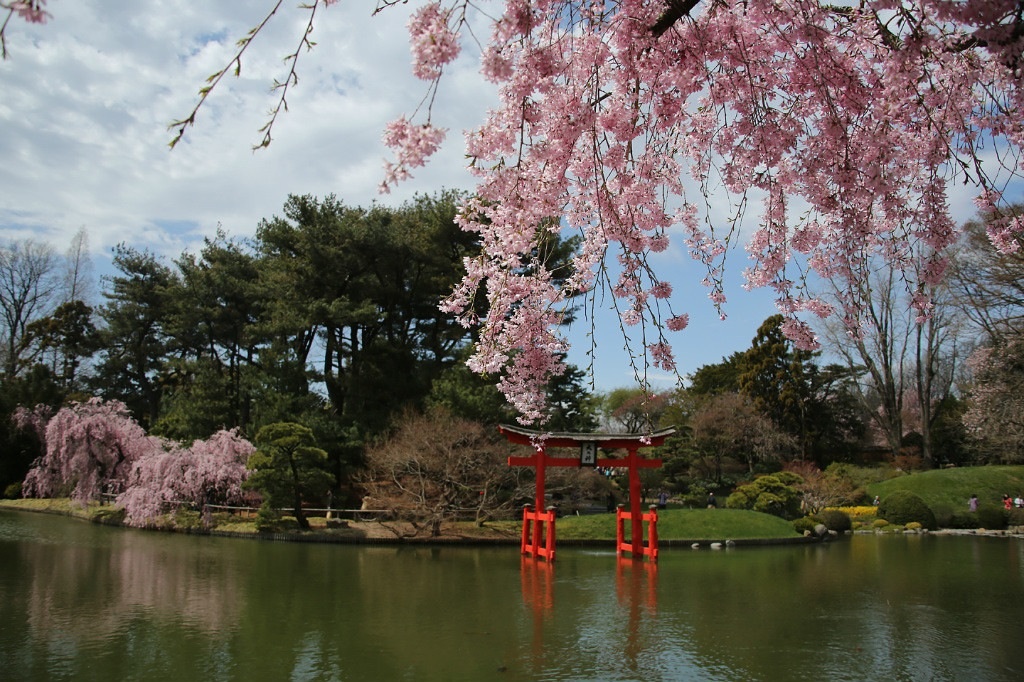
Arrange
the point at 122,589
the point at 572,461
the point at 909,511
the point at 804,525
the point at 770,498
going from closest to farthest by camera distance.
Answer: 1. the point at 122,589
2. the point at 572,461
3. the point at 804,525
4. the point at 770,498
5. the point at 909,511

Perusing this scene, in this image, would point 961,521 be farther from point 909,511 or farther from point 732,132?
point 732,132

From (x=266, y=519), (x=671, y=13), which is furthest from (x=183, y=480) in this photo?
(x=671, y=13)

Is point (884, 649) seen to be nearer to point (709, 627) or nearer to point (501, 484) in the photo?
point (709, 627)

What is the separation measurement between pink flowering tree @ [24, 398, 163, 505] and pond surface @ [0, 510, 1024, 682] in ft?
19.5

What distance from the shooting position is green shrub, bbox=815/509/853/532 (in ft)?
53.0

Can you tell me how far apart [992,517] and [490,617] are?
615 inches

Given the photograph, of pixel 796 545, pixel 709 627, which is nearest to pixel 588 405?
pixel 796 545

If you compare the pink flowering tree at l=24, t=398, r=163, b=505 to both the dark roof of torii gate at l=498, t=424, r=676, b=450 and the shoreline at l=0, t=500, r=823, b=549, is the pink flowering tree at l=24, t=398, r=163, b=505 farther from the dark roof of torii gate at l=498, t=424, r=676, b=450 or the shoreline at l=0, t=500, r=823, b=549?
the dark roof of torii gate at l=498, t=424, r=676, b=450

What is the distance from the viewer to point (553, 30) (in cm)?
235

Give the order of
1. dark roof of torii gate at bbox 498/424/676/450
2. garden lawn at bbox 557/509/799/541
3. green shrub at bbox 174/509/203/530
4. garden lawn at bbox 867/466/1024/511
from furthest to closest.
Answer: garden lawn at bbox 867/466/1024/511
green shrub at bbox 174/509/203/530
garden lawn at bbox 557/509/799/541
dark roof of torii gate at bbox 498/424/676/450

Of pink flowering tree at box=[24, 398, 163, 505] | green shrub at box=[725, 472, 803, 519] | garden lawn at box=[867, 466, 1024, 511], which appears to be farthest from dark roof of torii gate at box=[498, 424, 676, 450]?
garden lawn at box=[867, 466, 1024, 511]

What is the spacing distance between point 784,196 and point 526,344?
4.33 ft

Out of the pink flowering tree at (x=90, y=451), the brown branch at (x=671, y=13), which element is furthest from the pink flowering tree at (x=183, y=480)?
the brown branch at (x=671, y=13)

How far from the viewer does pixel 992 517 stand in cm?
1669
